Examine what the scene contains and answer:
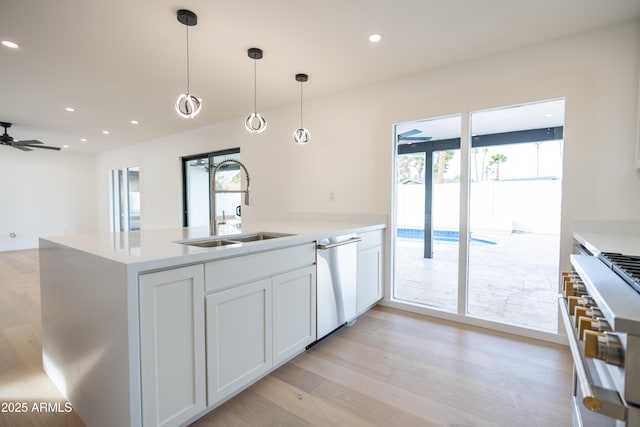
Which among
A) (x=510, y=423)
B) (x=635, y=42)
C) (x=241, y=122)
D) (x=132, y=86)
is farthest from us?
(x=241, y=122)

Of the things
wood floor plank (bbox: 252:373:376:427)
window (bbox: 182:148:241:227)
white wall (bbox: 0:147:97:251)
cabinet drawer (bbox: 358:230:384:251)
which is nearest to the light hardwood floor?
wood floor plank (bbox: 252:373:376:427)

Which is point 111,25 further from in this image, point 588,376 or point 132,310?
point 588,376

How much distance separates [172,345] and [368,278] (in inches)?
78.5

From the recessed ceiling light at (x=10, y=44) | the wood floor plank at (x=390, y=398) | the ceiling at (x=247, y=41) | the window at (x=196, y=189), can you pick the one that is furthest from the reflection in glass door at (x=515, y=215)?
the window at (x=196, y=189)

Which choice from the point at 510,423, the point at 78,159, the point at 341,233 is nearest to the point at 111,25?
the point at 341,233

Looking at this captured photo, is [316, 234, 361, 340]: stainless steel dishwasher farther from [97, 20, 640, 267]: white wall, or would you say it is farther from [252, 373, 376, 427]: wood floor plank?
[97, 20, 640, 267]: white wall

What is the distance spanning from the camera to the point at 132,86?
334 centimetres

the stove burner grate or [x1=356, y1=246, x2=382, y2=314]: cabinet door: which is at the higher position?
the stove burner grate

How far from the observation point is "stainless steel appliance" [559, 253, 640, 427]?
604 mm

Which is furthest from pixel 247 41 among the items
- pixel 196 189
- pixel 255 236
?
pixel 196 189

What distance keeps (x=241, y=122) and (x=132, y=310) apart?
3.88 m

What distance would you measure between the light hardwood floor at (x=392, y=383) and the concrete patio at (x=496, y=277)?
0.34 metres

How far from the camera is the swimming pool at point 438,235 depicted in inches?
117

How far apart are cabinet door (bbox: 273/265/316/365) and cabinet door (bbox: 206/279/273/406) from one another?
78 mm
